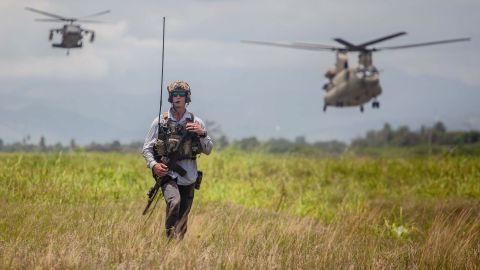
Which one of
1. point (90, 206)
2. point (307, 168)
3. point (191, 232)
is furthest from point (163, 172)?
point (307, 168)

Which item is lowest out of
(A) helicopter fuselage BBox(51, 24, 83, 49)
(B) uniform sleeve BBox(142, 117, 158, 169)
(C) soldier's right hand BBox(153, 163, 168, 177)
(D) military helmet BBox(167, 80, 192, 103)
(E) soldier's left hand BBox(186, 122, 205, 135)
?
(C) soldier's right hand BBox(153, 163, 168, 177)

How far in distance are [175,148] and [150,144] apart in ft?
1.27

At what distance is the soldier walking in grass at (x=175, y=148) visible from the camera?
8.65 metres

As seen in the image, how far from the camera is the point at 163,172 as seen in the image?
8633mm

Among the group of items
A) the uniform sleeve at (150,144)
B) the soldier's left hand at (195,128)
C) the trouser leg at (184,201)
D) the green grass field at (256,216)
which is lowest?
the green grass field at (256,216)

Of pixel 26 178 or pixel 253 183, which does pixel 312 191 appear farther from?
pixel 26 178

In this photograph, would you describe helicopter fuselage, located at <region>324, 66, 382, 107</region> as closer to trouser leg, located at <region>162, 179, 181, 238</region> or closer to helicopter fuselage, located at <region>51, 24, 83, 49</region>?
helicopter fuselage, located at <region>51, 24, 83, 49</region>

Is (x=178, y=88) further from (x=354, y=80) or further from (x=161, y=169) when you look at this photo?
(x=354, y=80)

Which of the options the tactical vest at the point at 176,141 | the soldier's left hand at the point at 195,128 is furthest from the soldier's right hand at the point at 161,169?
the soldier's left hand at the point at 195,128

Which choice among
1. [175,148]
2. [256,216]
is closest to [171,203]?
[175,148]

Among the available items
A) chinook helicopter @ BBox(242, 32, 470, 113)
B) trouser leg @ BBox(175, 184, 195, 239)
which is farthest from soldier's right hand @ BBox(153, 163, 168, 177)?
chinook helicopter @ BBox(242, 32, 470, 113)

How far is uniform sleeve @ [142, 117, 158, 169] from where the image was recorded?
875 centimetres

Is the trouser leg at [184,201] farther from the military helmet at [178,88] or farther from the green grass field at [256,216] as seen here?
the military helmet at [178,88]

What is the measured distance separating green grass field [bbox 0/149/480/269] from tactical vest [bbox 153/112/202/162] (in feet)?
3.37
